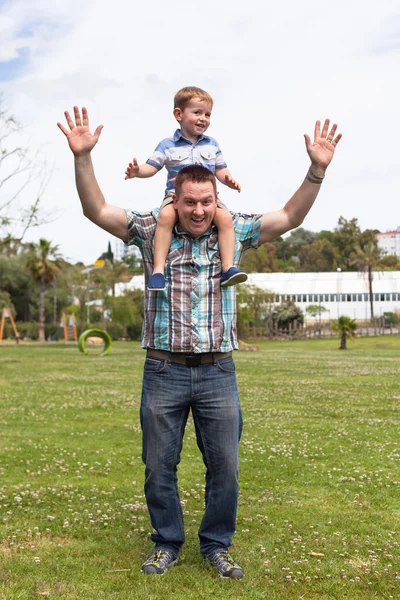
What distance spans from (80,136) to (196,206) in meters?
0.93

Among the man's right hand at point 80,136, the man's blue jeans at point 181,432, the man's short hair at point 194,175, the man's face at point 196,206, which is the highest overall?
the man's right hand at point 80,136

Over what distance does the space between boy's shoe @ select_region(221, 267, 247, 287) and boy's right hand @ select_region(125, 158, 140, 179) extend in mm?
1053

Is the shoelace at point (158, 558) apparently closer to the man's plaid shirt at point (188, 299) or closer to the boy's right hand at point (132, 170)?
the man's plaid shirt at point (188, 299)

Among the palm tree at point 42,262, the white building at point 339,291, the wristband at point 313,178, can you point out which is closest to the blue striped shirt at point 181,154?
the wristband at point 313,178

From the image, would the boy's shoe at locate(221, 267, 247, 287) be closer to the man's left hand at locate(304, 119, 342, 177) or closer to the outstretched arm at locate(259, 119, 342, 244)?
the outstretched arm at locate(259, 119, 342, 244)

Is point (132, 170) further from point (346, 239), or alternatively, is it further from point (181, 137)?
point (346, 239)

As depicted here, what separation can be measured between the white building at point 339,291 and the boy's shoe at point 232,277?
8699 centimetres

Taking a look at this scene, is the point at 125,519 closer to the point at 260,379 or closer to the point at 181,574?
the point at 181,574

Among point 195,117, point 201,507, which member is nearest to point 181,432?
point 201,507

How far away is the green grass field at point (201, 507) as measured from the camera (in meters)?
5.05

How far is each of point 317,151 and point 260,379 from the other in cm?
1847

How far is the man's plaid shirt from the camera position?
16.8ft

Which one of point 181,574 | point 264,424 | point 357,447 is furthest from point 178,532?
point 264,424

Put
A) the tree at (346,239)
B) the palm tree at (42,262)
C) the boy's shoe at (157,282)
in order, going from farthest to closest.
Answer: the tree at (346,239)
the palm tree at (42,262)
the boy's shoe at (157,282)
